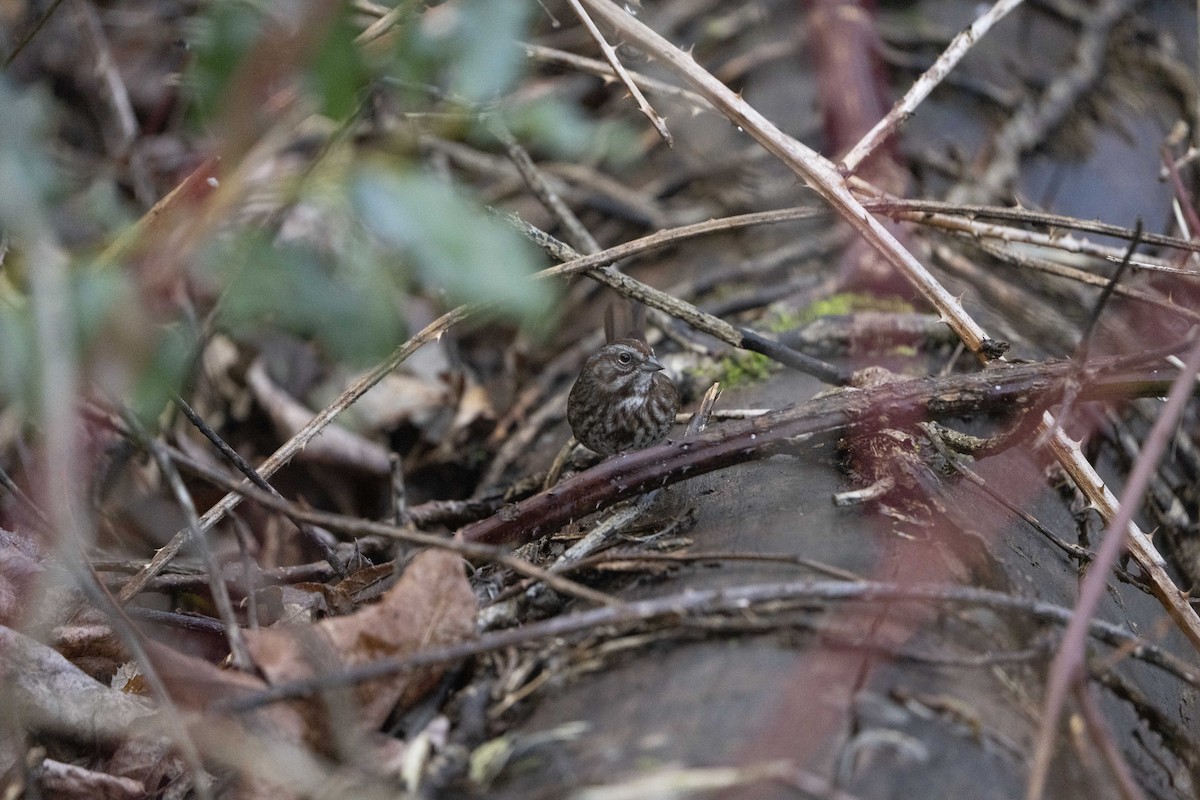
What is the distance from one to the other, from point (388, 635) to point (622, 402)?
157 centimetres

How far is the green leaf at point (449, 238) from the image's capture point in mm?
1604

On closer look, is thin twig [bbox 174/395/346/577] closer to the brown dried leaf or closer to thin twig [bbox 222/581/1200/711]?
the brown dried leaf

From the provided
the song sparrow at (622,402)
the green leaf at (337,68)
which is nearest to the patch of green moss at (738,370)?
the song sparrow at (622,402)

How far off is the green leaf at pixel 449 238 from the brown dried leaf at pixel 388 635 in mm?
795

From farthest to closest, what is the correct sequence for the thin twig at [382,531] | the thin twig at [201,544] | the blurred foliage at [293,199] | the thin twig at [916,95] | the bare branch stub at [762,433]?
1. the thin twig at [916,95]
2. the bare branch stub at [762,433]
3. the thin twig at [382,531]
4. the thin twig at [201,544]
5. the blurred foliage at [293,199]

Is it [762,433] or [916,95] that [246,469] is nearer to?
[762,433]

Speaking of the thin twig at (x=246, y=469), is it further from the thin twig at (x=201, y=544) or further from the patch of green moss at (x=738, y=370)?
the patch of green moss at (x=738, y=370)

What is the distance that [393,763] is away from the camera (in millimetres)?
2031

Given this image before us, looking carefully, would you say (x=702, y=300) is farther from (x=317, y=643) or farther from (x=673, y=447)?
(x=317, y=643)

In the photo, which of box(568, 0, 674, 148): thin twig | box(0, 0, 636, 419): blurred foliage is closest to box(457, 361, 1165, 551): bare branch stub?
box(0, 0, 636, 419): blurred foliage

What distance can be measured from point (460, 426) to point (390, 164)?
2820 millimetres

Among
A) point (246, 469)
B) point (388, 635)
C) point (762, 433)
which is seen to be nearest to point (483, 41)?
point (388, 635)

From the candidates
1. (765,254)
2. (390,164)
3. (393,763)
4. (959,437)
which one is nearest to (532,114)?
(390,164)

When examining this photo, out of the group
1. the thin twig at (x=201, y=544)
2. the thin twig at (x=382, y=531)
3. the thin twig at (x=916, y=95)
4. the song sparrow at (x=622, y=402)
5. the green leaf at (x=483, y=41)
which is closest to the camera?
the green leaf at (x=483, y=41)
